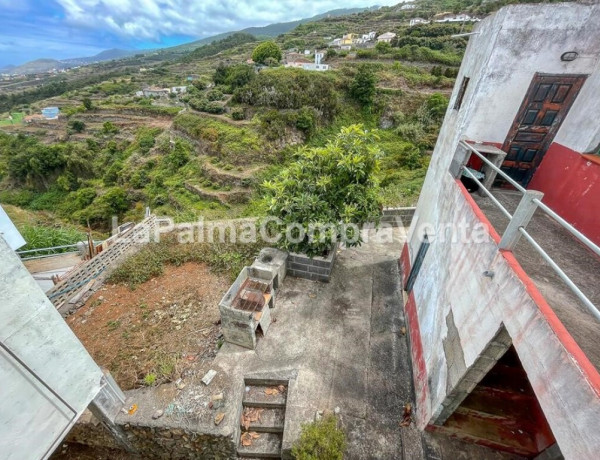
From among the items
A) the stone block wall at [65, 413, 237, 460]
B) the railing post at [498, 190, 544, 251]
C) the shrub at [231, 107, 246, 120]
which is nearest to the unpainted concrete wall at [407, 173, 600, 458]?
the railing post at [498, 190, 544, 251]

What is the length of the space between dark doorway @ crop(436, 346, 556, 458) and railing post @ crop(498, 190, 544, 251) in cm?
223

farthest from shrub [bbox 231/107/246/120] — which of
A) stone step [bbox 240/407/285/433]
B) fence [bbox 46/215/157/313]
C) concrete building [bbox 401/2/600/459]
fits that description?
stone step [bbox 240/407/285/433]

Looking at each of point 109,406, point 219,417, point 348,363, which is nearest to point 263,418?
point 219,417

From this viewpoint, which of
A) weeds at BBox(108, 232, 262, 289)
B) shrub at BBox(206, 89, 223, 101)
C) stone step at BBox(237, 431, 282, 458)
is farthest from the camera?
shrub at BBox(206, 89, 223, 101)

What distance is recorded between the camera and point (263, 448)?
3.70m

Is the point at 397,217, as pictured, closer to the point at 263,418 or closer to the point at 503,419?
the point at 503,419

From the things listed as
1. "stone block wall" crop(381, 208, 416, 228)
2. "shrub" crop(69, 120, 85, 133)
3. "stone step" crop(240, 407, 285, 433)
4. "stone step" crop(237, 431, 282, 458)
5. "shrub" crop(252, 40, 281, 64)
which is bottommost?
"shrub" crop(69, 120, 85, 133)

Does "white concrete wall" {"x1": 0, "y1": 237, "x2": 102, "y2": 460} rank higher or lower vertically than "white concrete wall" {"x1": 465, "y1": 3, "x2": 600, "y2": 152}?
lower

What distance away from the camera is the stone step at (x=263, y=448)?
3653 millimetres

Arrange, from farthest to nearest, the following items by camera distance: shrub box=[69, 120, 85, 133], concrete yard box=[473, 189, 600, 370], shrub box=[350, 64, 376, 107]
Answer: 1. shrub box=[69, 120, 85, 133]
2. shrub box=[350, 64, 376, 107]
3. concrete yard box=[473, 189, 600, 370]

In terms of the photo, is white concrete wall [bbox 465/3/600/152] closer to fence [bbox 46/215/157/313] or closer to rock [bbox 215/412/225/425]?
rock [bbox 215/412/225/425]

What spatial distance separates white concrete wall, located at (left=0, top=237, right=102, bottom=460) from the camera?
2.32m

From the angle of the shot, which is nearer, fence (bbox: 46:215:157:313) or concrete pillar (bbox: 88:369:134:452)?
concrete pillar (bbox: 88:369:134:452)

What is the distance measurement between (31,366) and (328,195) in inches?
183
